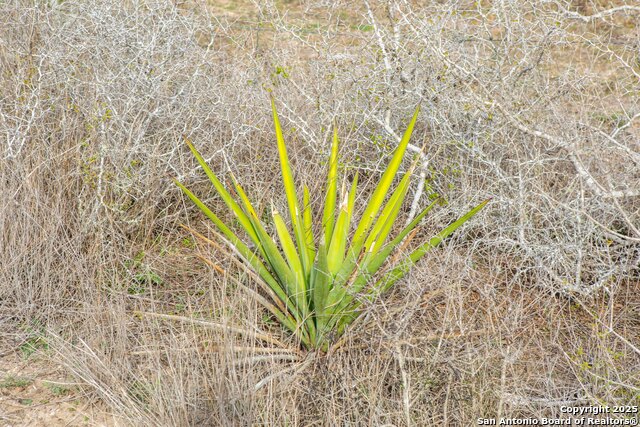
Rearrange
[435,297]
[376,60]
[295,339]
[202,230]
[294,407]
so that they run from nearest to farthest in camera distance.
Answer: [294,407] < [295,339] < [435,297] < [202,230] < [376,60]

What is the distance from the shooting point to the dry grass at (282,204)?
310 cm

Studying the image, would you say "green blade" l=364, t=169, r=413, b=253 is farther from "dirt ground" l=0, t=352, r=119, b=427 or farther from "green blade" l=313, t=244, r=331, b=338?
"dirt ground" l=0, t=352, r=119, b=427

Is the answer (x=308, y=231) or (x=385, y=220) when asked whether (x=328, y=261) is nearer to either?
(x=308, y=231)

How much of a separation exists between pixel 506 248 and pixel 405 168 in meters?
0.83

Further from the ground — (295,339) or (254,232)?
(254,232)

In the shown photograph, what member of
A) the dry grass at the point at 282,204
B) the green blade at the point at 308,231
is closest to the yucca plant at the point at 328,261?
the green blade at the point at 308,231

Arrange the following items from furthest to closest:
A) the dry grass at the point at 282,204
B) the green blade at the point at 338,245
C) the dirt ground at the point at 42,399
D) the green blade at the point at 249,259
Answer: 1. the green blade at the point at 249,259
2. the green blade at the point at 338,245
3. the dirt ground at the point at 42,399
4. the dry grass at the point at 282,204

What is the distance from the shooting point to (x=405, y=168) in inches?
181

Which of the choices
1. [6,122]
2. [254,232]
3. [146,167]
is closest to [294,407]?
[254,232]

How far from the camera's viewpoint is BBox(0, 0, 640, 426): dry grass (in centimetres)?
310

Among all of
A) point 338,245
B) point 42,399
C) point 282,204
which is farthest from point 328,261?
point 42,399

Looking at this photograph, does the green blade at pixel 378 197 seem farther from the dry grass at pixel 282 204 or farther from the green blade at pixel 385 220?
the dry grass at pixel 282 204

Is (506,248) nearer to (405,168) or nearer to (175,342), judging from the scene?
(405,168)

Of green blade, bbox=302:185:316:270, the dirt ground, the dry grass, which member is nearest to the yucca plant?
green blade, bbox=302:185:316:270
